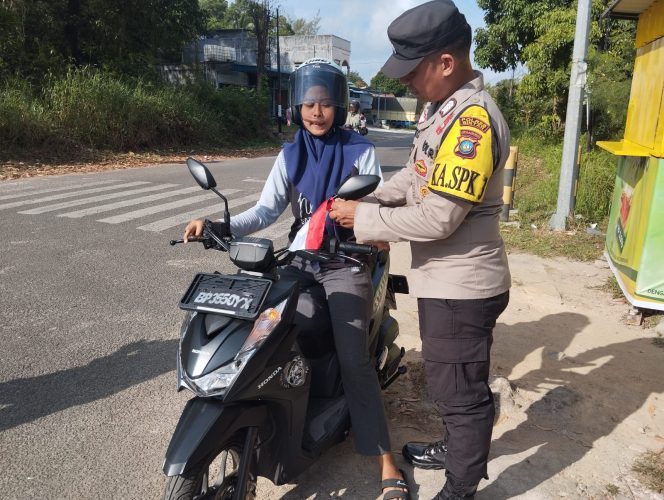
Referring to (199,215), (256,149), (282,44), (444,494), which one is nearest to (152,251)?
(199,215)

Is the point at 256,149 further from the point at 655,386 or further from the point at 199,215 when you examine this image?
the point at 655,386

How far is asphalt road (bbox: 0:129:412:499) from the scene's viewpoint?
104 inches

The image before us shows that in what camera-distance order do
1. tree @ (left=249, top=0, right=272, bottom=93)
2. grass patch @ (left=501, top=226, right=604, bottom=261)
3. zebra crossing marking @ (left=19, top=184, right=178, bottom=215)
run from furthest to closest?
tree @ (left=249, top=0, right=272, bottom=93), zebra crossing marking @ (left=19, top=184, right=178, bottom=215), grass patch @ (left=501, top=226, right=604, bottom=261)

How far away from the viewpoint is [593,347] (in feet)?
13.6

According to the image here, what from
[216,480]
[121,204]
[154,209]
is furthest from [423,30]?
[121,204]

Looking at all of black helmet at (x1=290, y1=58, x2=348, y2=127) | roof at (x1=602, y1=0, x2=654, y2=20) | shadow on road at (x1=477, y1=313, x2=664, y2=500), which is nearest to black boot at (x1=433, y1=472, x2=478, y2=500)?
shadow on road at (x1=477, y1=313, x2=664, y2=500)

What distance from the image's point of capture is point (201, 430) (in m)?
1.82

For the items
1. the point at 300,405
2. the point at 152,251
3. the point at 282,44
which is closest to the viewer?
the point at 300,405

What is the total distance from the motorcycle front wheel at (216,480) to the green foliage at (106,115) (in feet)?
44.3

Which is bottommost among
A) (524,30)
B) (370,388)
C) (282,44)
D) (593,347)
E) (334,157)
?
(593,347)

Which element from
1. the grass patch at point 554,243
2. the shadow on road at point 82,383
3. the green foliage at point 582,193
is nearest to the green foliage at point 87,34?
the green foliage at point 582,193

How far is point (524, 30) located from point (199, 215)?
1530 centimetres

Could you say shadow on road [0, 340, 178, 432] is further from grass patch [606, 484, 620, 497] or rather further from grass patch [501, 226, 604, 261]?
grass patch [501, 226, 604, 261]

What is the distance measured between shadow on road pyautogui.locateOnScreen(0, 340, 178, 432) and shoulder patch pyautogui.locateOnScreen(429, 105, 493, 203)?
244cm
